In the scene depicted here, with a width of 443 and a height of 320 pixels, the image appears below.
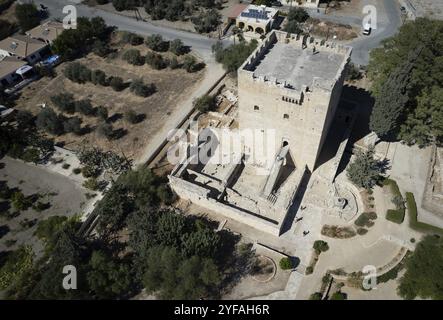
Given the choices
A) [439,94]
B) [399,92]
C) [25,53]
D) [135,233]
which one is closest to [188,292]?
[135,233]

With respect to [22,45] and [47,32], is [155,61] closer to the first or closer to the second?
[47,32]

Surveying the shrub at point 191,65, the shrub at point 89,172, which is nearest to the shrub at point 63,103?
the shrub at point 89,172

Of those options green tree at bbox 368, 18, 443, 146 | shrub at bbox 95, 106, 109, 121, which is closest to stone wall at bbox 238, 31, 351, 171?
green tree at bbox 368, 18, 443, 146

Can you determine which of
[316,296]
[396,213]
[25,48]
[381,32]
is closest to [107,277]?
[316,296]

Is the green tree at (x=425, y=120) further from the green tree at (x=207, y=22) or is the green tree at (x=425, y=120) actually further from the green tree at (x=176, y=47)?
the green tree at (x=207, y=22)

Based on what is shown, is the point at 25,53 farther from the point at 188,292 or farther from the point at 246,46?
the point at 188,292

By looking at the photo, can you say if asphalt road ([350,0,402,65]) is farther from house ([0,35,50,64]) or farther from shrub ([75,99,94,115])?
house ([0,35,50,64])
